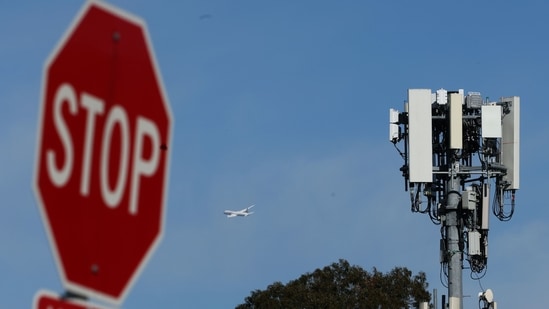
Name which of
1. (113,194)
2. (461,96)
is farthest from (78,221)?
(461,96)

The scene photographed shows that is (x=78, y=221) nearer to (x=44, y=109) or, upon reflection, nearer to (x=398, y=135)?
(x=44, y=109)

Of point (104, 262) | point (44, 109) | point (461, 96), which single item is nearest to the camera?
point (44, 109)

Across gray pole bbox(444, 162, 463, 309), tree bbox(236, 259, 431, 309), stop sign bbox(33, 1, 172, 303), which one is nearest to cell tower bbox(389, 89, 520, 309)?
gray pole bbox(444, 162, 463, 309)

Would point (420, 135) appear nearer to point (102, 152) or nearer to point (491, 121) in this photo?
point (491, 121)

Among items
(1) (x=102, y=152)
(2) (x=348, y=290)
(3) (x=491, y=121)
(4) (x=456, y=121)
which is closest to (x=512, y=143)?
(3) (x=491, y=121)

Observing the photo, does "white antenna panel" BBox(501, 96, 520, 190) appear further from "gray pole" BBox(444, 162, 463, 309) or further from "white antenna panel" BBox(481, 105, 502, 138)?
"gray pole" BBox(444, 162, 463, 309)
